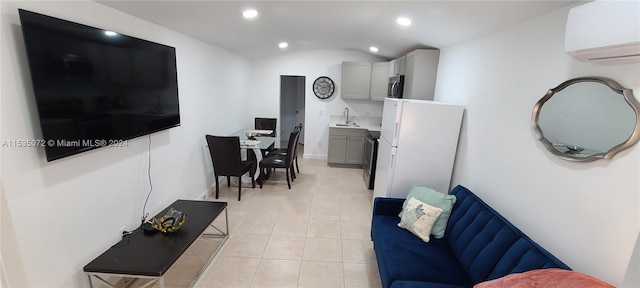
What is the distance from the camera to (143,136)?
246 centimetres

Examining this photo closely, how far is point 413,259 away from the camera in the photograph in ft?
6.25

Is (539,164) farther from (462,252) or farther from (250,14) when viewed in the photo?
(250,14)

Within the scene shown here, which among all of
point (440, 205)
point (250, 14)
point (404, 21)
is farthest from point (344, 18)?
point (440, 205)

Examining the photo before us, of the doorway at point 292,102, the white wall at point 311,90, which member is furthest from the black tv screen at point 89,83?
the doorway at point 292,102

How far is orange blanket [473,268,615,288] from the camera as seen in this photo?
1095mm

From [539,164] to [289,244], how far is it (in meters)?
2.30

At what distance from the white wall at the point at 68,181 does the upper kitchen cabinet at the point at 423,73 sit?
3.01m

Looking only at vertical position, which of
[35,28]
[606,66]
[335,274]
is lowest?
[335,274]

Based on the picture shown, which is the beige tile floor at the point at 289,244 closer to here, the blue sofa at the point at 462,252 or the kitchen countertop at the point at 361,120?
the blue sofa at the point at 462,252

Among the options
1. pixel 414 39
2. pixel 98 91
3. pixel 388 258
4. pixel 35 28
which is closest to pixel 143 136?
pixel 98 91

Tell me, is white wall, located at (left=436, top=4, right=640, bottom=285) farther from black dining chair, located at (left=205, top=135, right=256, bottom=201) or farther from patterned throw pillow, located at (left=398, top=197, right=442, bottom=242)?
black dining chair, located at (left=205, top=135, right=256, bottom=201)

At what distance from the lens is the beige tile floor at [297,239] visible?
7.58 ft

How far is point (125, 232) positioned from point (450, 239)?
2.79m

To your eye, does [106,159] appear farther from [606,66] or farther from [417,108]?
[606,66]
